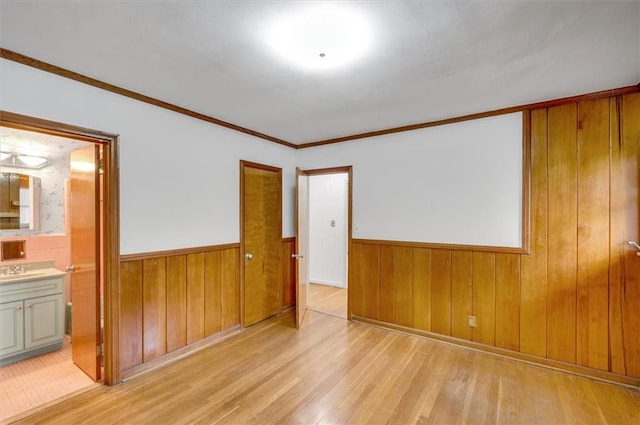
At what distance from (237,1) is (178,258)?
2.34m

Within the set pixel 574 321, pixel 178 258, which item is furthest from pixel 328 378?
pixel 574 321

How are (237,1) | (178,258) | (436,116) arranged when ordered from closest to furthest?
(237,1), (178,258), (436,116)

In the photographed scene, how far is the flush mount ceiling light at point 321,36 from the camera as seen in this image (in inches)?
60.1

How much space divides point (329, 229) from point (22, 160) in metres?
4.63

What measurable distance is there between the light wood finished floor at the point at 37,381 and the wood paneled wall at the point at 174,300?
19.2 inches

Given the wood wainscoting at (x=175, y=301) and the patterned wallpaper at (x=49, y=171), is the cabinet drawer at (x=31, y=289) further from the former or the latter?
the wood wainscoting at (x=175, y=301)

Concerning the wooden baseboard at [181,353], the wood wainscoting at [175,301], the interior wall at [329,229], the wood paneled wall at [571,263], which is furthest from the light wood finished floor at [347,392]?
the interior wall at [329,229]

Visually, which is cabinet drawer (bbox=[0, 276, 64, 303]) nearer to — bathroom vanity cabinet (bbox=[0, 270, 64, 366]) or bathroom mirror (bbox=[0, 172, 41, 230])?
bathroom vanity cabinet (bbox=[0, 270, 64, 366])

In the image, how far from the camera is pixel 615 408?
2.13 metres

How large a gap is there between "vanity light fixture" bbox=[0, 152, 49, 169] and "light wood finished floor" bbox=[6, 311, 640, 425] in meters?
2.85

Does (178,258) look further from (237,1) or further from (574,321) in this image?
(574,321)

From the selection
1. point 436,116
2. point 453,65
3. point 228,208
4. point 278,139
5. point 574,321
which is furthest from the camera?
point 278,139

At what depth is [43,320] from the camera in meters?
2.98

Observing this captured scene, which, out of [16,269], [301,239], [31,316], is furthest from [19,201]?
[301,239]
